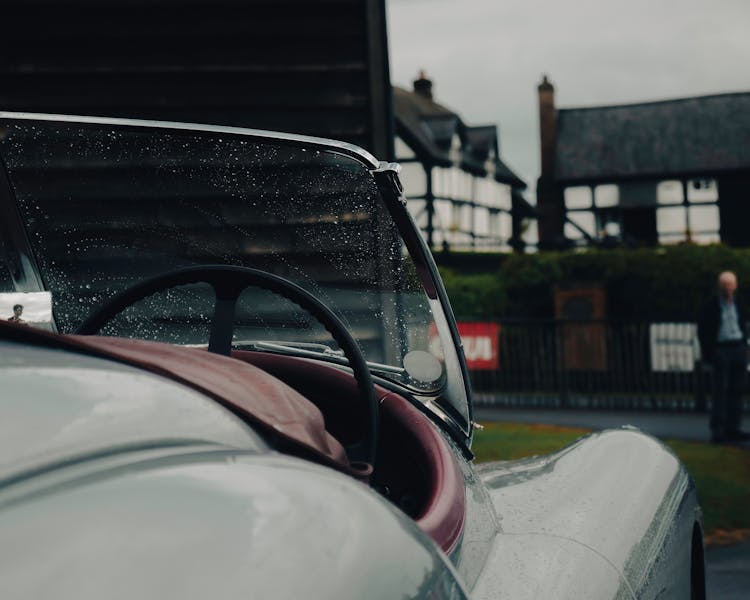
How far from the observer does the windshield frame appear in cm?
222

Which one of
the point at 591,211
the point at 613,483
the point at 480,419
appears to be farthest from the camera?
the point at 591,211

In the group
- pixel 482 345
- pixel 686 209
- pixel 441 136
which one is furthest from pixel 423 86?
pixel 482 345

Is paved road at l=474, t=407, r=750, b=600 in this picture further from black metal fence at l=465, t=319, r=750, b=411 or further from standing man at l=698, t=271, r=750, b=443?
black metal fence at l=465, t=319, r=750, b=411

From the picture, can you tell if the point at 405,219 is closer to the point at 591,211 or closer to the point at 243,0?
the point at 243,0

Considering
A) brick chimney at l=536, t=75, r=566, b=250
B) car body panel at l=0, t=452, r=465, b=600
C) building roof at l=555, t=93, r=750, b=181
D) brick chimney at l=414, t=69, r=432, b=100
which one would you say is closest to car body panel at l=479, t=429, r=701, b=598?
car body panel at l=0, t=452, r=465, b=600

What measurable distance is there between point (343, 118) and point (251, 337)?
4165mm

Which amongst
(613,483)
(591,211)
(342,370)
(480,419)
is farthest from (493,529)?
(591,211)

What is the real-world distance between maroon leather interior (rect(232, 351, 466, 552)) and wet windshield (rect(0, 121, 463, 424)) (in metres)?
0.17

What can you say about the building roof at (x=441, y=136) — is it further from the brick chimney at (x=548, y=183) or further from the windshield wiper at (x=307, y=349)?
the windshield wiper at (x=307, y=349)

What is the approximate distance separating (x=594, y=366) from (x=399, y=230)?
55.7ft

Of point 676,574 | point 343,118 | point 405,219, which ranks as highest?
point 343,118

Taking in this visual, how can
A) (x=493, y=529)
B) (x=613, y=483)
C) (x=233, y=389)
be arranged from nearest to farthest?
1. (x=233, y=389)
2. (x=493, y=529)
3. (x=613, y=483)

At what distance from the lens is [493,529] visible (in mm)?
1954

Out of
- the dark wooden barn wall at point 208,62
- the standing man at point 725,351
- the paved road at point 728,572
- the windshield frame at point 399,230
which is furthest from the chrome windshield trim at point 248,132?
the standing man at point 725,351
